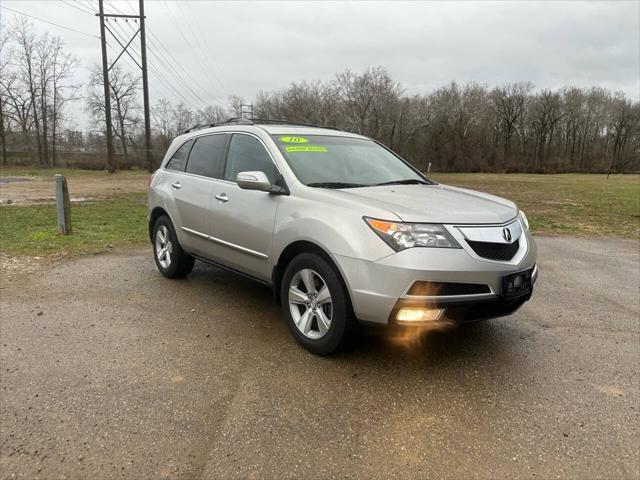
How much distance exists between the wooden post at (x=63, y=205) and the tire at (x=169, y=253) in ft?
10.3

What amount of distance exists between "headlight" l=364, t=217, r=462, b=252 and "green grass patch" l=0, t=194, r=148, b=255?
18.8 ft

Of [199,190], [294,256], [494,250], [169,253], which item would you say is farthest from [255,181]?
[169,253]

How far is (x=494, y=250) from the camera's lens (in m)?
3.26

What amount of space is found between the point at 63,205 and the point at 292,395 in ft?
22.7

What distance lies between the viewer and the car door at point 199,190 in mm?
4773

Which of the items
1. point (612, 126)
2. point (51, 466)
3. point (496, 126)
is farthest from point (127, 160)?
point (612, 126)

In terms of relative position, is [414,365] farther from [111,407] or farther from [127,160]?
[127,160]

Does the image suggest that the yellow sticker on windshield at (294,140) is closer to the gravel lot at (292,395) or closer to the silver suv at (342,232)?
the silver suv at (342,232)

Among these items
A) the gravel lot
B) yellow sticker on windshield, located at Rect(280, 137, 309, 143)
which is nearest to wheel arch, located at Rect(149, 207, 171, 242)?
the gravel lot

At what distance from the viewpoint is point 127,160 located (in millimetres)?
43844

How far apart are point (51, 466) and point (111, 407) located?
0.54 metres

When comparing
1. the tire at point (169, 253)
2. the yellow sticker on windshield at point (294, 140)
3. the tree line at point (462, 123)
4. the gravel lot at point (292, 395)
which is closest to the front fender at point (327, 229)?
the yellow sticker on windshield at point (294, 140)

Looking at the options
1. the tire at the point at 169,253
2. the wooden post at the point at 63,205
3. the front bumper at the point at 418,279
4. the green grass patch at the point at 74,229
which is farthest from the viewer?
the wooden post at the point at 63,205

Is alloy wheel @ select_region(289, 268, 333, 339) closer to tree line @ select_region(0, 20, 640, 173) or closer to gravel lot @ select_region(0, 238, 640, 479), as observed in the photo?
gravel lot @ select_region(0, 238, 640, 479)
